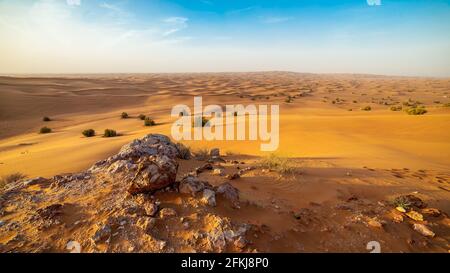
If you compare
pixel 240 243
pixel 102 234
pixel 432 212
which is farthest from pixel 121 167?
pixel 432 212

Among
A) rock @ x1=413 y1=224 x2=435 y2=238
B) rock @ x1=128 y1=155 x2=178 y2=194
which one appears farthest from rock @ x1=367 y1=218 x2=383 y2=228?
rock @ x1=128 y1=155 x2=178 y2=194

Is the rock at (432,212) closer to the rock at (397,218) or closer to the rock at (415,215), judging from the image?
the rock at (415,215)

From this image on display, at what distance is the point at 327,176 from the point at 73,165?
6652mm

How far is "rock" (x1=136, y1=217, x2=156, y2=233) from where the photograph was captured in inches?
120

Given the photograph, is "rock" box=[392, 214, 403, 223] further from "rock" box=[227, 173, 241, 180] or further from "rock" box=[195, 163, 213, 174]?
"rock" box=[195, 163, 213, 174]

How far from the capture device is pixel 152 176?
3.64m

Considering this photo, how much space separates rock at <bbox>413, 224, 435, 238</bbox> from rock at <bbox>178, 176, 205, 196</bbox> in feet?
10.5

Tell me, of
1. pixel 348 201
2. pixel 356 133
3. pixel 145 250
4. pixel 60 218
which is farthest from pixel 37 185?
pixel 356 133

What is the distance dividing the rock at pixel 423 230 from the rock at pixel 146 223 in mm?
3745

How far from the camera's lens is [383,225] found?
347 cm

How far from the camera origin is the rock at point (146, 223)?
306cm

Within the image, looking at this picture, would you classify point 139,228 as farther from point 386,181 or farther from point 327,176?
point 386,181

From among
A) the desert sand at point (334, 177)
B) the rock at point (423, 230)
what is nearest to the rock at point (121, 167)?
the desert sand at point (334, 177)

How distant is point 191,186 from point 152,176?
0.62 m
